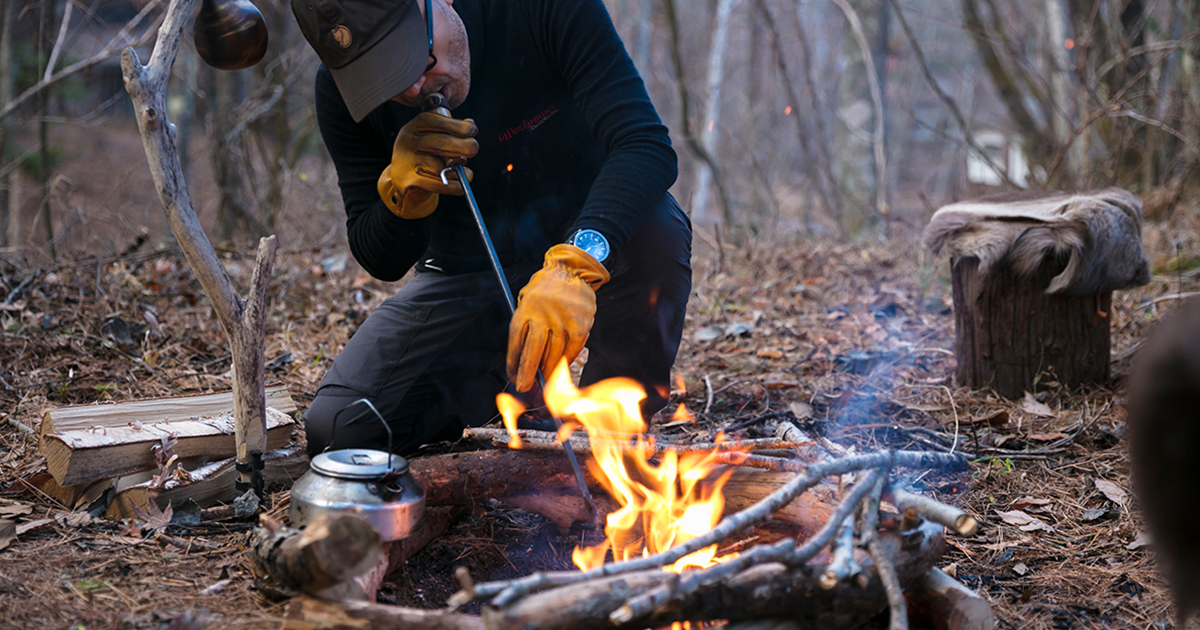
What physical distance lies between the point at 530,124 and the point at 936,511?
196cm

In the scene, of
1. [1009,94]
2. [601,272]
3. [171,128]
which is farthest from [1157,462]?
[1009,94]

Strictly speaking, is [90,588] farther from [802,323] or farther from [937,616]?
[802,323]

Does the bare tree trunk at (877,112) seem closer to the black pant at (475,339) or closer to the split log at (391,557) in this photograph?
the black pant at (475,339)

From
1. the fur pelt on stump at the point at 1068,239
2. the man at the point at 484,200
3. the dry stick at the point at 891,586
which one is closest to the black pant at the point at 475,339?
the man at the point at 484,200

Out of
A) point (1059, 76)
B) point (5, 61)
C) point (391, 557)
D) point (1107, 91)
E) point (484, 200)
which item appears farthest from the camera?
point (1059, 76)

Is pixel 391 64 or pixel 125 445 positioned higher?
pixel 391 64

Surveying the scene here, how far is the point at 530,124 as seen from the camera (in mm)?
2939

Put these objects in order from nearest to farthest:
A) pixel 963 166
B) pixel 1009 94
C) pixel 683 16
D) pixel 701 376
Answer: pixel 701 376 → pixel 963 166 → pixel 1009 94 → pixel 683 16

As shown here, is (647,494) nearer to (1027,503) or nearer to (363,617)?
(363,617)

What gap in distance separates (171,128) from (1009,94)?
800cm

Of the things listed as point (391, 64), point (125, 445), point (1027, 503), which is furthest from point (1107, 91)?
point (125, 445)

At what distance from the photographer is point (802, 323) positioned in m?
4.95

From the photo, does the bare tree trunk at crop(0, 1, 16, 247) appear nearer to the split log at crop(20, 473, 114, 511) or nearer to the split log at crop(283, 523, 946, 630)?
the split log at crop(20, 473, 114, 511)

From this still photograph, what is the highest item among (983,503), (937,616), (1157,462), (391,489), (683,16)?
(683,16)
